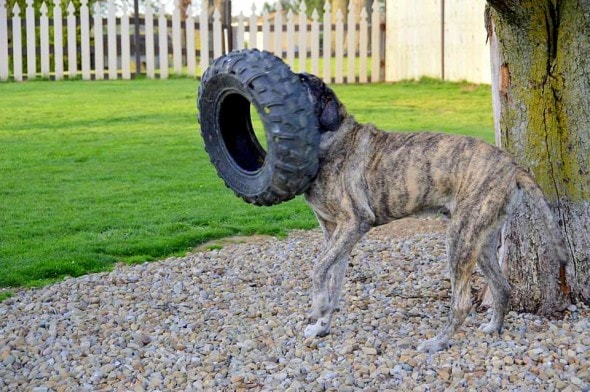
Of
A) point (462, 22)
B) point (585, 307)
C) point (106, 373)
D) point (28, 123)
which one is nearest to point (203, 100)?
point (106, 373)

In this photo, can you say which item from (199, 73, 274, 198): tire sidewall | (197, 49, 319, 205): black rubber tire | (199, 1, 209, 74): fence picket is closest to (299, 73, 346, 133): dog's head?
(197, 49, 319, 205): black rubber tire

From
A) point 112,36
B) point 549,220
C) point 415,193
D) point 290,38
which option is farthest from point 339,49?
point 549,220

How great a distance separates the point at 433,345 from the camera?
5.47 meters

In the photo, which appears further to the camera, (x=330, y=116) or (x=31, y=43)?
(x=31, y=43)

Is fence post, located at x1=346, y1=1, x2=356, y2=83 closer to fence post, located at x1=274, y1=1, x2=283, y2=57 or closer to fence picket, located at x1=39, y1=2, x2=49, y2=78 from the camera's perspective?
fence post, located at x1=274, y1=1, x2=283, y2=57

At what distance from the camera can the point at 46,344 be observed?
19.8ft

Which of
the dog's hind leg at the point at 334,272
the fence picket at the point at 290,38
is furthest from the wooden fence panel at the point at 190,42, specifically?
the dog's hind leg at the point at 334,272

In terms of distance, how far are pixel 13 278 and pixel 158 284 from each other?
1.18 meters

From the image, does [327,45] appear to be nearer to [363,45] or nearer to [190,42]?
[363,45]

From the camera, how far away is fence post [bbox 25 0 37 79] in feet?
69.8

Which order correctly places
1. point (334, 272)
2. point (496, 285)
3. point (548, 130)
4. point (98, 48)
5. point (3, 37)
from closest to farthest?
point (496, 285), point (548, 130), point (334, 272), point (3, 37), point (98, 48)

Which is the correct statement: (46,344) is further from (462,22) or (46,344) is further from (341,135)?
(462,22)

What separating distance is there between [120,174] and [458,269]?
22.8ft

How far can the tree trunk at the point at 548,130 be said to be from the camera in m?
5.73
